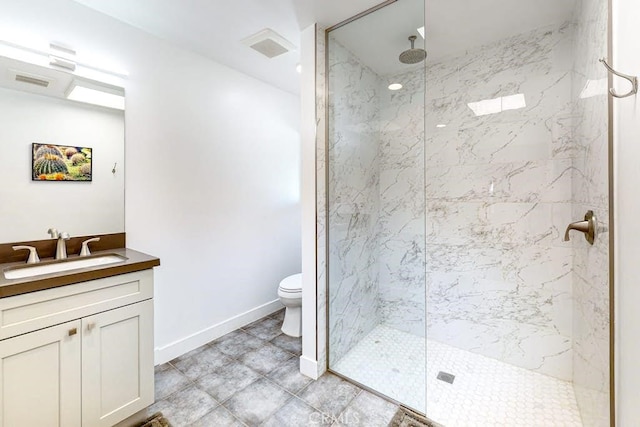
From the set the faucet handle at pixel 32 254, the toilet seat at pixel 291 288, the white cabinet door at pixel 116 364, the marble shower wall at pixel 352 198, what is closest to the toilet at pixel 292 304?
the toilet seat at pixel 291 288

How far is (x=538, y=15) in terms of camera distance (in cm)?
183

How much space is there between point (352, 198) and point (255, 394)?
5.02ft

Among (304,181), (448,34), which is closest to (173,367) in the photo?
(304,181)

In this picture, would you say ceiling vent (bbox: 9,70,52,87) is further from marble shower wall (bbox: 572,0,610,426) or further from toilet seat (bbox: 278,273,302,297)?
marble shower wall (bbox: 572,0,610,426)

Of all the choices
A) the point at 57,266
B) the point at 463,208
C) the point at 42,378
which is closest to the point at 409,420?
the point at 463,208

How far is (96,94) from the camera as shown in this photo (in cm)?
188

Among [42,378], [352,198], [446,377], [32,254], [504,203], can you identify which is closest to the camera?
[42,378]

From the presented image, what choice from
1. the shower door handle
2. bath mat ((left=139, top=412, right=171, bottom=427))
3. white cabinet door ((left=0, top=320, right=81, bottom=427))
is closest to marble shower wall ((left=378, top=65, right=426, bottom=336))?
the shower door handle

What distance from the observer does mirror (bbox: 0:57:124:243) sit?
5.16ft

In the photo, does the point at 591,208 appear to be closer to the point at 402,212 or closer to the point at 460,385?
the point at 402,212

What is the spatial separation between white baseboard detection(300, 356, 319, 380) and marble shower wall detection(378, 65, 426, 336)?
2.66 feet

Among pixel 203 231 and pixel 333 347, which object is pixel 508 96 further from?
pixel 203 231

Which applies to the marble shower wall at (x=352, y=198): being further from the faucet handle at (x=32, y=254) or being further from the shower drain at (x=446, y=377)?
the faucet handle at (x=32, y=254)

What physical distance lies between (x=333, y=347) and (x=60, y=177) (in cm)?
215
